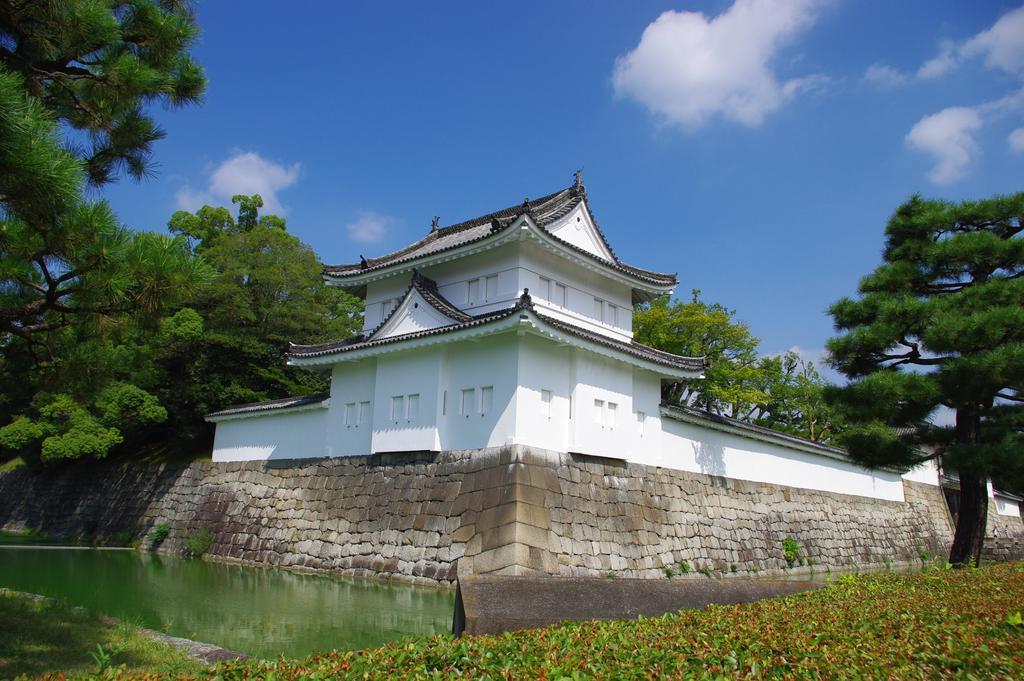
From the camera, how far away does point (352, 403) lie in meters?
16.7

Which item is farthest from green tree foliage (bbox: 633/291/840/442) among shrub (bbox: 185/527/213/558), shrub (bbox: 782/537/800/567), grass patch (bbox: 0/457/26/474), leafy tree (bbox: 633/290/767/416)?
grass patch (bbox: 0/457/26/474)

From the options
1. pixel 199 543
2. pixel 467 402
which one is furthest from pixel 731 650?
pixel 199 543

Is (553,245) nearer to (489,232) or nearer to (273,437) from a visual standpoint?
(489,232)

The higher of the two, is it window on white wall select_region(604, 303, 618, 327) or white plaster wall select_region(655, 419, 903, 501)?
window on white wall select_region(604, 303, 618, 327)

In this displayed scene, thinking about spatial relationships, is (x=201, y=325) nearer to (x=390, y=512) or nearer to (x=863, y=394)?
→ (x=390, y=512)

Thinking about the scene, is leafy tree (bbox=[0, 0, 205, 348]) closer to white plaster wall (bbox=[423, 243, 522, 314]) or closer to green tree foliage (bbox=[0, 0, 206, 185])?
green tree foliage (bbox=[0, 0, 206, 185])

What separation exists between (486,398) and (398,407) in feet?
8.07

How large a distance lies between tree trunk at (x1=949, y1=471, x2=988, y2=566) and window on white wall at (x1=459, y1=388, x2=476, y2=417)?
31.1ft

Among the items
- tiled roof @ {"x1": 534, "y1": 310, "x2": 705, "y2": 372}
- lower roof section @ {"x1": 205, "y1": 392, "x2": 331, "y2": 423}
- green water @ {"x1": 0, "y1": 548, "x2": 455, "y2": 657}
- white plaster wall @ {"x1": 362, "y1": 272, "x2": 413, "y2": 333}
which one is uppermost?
white plaster wall @ {"x1": 362, "y1": 272, "x2": 413, "y2": 333}

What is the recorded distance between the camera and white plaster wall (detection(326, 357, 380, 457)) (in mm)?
16281

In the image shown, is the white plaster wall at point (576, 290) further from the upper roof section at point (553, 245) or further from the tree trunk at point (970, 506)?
the tree trunk at point (970, 506)

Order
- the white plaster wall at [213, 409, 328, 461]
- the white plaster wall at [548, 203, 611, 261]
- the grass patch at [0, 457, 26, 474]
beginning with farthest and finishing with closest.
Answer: the grass patch at [0, 457, 26, 474] < the white plaster wall at [213, 409, 328, 461] < the white plaster wall at [548, 203, 611, 261]

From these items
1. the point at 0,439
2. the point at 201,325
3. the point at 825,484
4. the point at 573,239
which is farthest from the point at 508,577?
the point at 0,439

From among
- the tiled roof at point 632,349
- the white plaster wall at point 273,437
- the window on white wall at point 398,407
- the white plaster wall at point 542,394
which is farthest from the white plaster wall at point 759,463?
the white plaster wall at point 273,437
